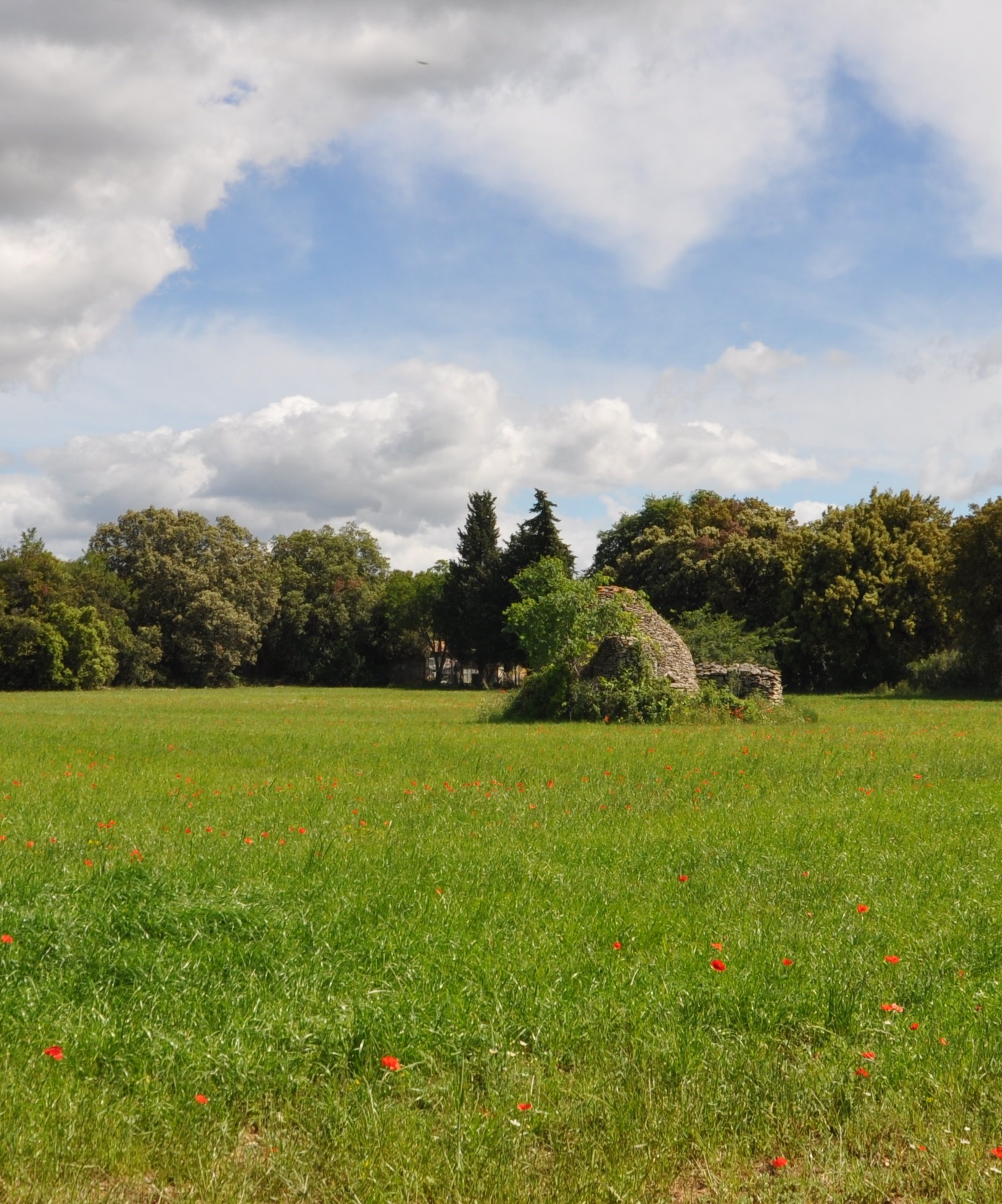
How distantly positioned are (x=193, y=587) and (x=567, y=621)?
4675 centimetres

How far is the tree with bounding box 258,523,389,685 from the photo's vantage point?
73.8 m

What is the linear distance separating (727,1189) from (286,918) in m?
3.49

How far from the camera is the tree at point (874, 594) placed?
1948 inches

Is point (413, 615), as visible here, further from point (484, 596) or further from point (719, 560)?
point (719, 560)

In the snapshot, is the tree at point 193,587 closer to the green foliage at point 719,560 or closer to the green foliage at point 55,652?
the green foliage at point 55,652

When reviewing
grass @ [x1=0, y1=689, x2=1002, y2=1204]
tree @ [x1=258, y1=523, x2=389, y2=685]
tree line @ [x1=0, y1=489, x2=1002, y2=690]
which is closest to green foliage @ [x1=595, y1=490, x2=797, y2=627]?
tree line @ [x1=0, y1=489, x2=1002, y2=690]

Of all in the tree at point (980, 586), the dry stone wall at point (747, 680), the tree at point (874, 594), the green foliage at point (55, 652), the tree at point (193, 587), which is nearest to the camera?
the dry stone wall at point (747, 680)

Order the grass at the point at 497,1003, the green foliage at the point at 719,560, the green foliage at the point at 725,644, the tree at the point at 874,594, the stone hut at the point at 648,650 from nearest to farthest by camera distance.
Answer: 1. the grass at the point at 497,1003
2. the stone hut at the point at 648,650
3. the green foliage at the point at 725,644
4. the tree at the point at 874,594
5. the green foliage at the point at 719,560

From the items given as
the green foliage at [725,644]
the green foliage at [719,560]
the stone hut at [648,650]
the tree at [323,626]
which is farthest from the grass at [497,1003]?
the tree at [323,626]

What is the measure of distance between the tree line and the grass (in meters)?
21.1

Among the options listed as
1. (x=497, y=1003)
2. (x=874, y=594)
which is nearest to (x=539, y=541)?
(x=874, y=594)

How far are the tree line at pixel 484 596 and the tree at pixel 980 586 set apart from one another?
77 mm

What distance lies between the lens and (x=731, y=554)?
55.4 m

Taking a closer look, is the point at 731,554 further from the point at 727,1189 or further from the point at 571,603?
the point at 727,1189
